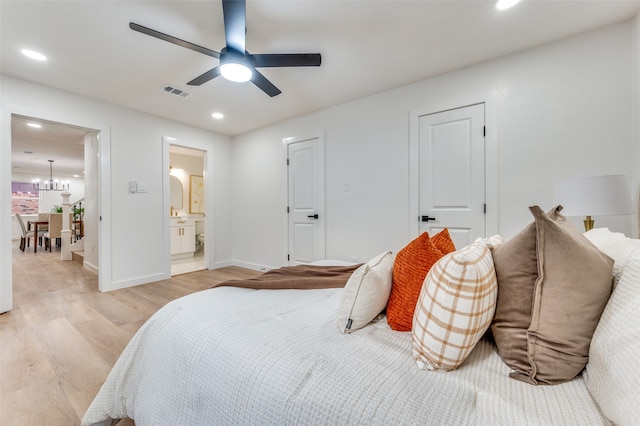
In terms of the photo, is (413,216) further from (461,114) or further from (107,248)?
(107,248)

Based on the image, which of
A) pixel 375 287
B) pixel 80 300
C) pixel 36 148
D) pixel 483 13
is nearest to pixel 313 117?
pixel 483 13

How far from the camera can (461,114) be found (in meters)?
2.66

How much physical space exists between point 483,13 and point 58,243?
407 inches

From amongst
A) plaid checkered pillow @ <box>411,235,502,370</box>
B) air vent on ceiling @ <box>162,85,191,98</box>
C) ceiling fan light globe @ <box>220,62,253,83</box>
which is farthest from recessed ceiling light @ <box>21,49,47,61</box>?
plaid checkered pillow @ <box>411,235,502,370</box>

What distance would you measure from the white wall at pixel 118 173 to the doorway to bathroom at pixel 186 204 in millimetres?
1666

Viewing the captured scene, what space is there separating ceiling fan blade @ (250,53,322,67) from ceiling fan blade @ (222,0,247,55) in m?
0.18

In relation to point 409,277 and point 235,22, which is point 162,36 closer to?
point 235,22

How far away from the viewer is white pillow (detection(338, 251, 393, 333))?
1.02m

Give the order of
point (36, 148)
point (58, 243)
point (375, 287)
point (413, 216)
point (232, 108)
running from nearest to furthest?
point (375, 287) < point (413, 216) < point (232, 108) < point (36, 148) < point (58, 243)

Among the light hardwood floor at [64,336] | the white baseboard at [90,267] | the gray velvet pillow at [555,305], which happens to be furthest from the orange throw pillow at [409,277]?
the white baseboard at [90,267]

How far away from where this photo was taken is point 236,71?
6.82ft

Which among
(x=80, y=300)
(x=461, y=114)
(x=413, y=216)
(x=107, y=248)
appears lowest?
(x=80, y=300)

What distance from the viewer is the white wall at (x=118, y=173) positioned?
271 centimetres

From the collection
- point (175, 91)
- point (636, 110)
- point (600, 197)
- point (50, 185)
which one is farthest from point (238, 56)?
point (50, 185)
